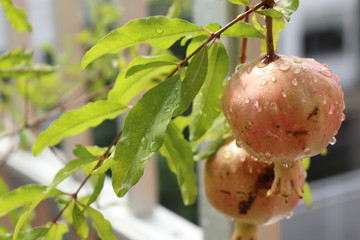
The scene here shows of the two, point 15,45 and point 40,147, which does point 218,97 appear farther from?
point 15,45

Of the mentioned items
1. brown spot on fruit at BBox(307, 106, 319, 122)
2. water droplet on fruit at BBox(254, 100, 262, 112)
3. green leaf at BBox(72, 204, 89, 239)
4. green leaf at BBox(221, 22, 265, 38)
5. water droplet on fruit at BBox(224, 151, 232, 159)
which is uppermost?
green leaf at BBox(221, 22, 265, 38)

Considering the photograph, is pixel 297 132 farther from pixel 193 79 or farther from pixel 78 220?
pixel 78 220

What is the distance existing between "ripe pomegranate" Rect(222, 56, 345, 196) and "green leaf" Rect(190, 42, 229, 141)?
0.07 metres

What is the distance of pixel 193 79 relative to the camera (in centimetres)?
40

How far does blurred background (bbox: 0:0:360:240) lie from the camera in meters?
0.99

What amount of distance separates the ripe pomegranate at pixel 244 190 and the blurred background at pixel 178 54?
0.20m

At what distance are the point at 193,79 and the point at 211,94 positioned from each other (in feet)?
0.18

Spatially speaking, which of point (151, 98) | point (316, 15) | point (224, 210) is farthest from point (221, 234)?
point (316, 15)

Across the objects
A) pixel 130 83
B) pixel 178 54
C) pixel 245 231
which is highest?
pixel 130 83

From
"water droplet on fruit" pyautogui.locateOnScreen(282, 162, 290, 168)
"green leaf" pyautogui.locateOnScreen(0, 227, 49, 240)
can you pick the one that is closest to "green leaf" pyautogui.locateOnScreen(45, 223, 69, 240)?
"green leaf" pyautogui.locateOnScreen(0, 227, 49, 240)

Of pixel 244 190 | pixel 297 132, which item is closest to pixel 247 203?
pixel 244 190

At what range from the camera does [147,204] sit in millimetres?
1112

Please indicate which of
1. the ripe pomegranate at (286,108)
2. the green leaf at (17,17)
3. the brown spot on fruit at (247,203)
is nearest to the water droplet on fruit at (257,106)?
the ripe pomegranate at (286,108)

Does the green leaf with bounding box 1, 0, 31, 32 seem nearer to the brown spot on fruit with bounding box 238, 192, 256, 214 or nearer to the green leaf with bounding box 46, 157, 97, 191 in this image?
the green leaf with bounding box 46, 157, 97, 191
